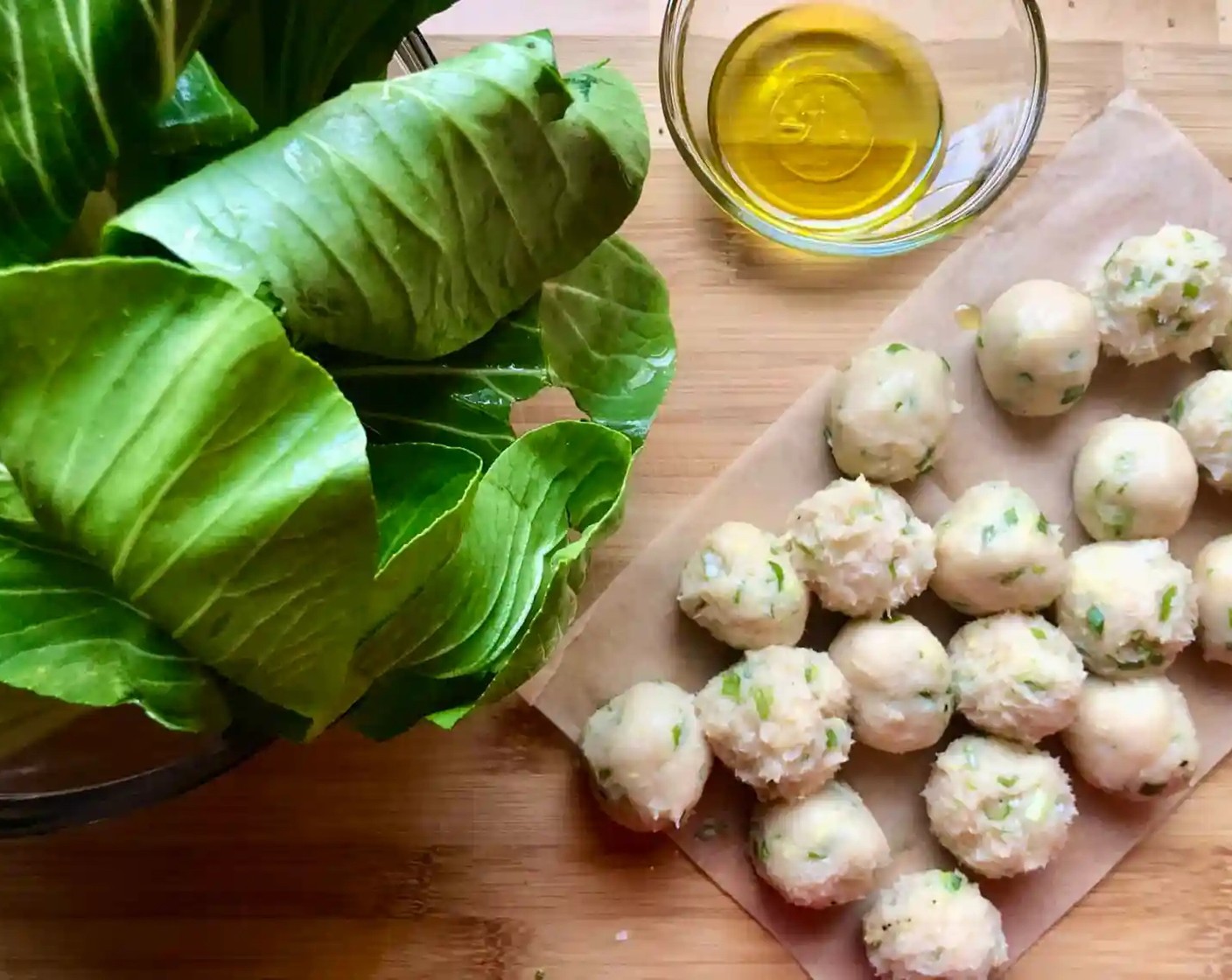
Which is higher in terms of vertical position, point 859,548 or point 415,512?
point 415,512

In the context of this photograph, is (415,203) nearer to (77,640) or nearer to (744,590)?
(77,640)

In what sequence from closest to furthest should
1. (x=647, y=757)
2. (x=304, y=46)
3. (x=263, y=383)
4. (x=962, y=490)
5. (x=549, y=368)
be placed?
(x=263, y=383) < (x=304, y=46) < (x=549, y=368) < (x=647, y=757) < (x=962, y=490)

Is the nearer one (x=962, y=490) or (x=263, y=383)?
(x=263, y=383)

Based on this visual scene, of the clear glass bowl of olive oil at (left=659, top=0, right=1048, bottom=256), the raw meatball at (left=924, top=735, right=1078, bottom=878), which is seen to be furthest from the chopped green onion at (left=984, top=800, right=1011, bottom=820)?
the clear glass bowl of olive oil at (left=659, top=0, right=1048, bottom=256)

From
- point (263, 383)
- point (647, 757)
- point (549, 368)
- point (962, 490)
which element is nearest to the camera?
point (263, 383)

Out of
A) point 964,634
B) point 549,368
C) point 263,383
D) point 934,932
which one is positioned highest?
point 263,383

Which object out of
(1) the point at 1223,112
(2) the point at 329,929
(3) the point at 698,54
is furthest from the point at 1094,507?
(2) the point at 329,929

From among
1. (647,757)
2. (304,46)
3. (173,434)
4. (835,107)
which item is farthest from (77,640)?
(835,107)
